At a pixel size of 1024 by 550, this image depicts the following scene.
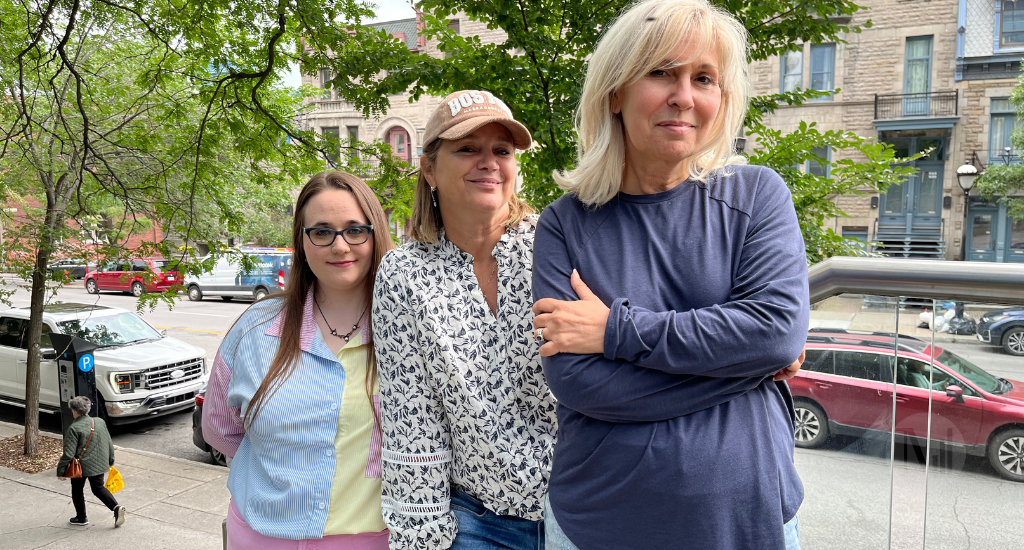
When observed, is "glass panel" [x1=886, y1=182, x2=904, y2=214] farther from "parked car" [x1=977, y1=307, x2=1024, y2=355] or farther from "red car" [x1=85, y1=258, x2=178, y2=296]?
"parked car" [x1=977, y1=307, x2=1024, y2=355]

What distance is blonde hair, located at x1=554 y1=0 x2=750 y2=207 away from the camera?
53.8 inches

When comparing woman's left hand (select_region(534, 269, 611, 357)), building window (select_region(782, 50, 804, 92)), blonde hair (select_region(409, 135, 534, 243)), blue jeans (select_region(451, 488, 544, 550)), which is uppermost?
building window (select_region(782, 50, 804, 92))

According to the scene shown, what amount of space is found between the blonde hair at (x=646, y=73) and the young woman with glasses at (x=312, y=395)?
0.84m

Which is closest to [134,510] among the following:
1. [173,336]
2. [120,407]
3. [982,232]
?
[120,407]

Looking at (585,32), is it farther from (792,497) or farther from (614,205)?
(792,497)

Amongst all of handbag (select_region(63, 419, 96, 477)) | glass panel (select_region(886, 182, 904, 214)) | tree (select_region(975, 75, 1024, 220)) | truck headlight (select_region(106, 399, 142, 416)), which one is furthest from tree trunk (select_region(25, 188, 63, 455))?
glass panel (select_region(886, 182, 904, 214))

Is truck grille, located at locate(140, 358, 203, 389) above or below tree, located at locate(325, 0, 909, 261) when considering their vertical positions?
below

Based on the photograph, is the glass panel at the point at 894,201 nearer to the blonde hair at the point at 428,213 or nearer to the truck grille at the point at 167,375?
the truck grille at the point at 167,375

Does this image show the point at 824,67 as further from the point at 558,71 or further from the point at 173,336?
the point at 173,336

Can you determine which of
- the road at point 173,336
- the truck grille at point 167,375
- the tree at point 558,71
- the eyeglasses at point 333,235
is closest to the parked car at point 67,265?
the road at point 173,336

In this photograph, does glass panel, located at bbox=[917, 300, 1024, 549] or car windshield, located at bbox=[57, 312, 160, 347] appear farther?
car windshield, located at bbox=[57, 312, 160, 347]

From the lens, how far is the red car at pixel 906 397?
1.68 meters

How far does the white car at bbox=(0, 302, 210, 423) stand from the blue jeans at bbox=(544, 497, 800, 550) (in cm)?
977

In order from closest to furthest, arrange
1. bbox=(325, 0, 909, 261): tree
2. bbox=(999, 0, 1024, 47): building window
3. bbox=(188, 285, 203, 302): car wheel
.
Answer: bbox=(325, 0, 909, 261): tree
bbox=(999, 0, 1024, 47): building window
bbox=(188, 285, 203, 302): car wheel
